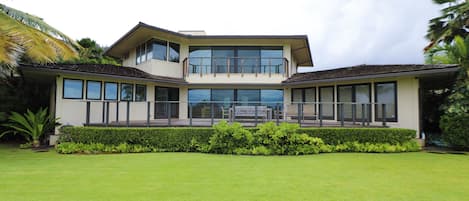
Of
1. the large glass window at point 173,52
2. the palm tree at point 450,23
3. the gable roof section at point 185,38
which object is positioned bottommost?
the large glass window at point 173,52

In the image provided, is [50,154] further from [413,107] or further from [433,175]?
[413,107]

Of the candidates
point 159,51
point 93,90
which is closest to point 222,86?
point 159,51

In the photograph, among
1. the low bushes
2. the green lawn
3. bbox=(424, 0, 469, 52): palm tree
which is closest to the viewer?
the green lawn

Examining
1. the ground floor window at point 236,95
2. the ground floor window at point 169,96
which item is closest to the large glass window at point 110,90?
the ground floor window at point 169,96

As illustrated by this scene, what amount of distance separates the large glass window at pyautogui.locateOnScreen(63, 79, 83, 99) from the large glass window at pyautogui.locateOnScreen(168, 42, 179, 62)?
507 cm

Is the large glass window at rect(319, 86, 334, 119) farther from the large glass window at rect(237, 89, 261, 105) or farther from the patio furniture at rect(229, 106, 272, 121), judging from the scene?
the patio furniture at rect(229, 106, 272, 121)

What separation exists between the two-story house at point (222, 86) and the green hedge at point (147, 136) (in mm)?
776

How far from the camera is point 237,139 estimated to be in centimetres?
899

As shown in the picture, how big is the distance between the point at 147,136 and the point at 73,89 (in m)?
4.83

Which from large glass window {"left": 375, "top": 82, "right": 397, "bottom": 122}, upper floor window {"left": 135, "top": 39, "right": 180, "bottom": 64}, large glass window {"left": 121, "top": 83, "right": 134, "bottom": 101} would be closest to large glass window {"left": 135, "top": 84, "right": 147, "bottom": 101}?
large glass window {"left": 121, "top": 83, "right": 134, "bottom": 101}

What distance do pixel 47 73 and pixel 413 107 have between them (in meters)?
15.7

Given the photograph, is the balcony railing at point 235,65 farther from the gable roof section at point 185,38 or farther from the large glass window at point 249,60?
the gable roof section at point 185,38

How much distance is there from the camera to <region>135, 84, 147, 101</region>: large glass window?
1345 cm

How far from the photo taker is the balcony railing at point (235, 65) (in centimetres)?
1513
